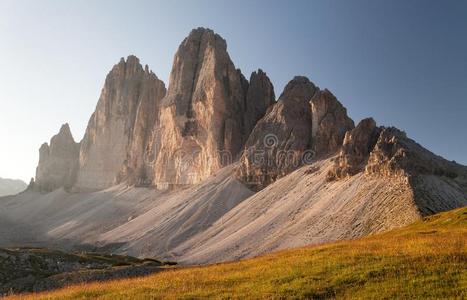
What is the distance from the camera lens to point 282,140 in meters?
113

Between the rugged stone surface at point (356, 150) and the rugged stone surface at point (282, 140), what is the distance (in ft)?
73.9

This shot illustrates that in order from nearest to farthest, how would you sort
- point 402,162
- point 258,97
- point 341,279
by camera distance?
1. point 341,279
2. point 402,162
3. point 258,97

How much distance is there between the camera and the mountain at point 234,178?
66438 mm

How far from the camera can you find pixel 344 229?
62.2 m

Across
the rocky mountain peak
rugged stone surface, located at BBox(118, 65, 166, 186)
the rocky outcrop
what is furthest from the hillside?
rugged stone surface, located at BBox(118, 65, 166, 186)

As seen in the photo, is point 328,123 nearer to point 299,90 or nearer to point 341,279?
point 299,90

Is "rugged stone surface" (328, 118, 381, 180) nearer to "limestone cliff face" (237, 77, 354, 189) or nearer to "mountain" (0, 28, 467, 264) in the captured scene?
"mountain" (0, 28, 467, 264)

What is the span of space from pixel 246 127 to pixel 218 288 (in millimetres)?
116628

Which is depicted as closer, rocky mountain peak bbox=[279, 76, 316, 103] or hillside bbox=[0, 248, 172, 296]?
hillside bbox=[0, 248, 172, 296]

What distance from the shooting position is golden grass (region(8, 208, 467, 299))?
18.0 meters

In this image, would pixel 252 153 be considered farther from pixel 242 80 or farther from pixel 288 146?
pixel 242 80

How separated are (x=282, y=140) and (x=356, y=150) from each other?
32.8m

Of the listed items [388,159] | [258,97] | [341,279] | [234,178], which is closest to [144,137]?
[258,97]

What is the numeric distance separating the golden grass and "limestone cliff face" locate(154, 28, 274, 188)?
10525cm
